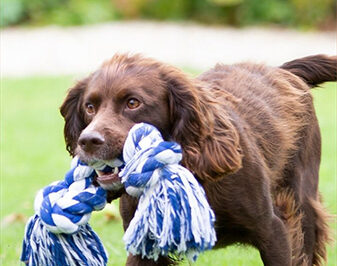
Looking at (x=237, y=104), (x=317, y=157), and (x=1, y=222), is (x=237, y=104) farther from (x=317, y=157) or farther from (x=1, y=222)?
(x=1, y=222)

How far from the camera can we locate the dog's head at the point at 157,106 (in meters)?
3.94

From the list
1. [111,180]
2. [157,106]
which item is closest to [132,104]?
[157,106]

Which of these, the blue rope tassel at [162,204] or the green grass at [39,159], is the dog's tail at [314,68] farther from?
the blue rope tassel at [162,204]

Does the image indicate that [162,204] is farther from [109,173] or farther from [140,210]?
[109,173]

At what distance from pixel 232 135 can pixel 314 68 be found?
5.51 feet

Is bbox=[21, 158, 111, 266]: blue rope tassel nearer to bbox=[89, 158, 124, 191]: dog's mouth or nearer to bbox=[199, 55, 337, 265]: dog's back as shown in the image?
bbox=[89, 158, 124, 191]: dog's mouth

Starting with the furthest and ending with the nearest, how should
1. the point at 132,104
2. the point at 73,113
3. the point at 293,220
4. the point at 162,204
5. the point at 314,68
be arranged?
the point at 314,68 < the point at 293,220 < the point at 73,113 < the point at 132,104 < the point at 162,204

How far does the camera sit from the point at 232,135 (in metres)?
4.16

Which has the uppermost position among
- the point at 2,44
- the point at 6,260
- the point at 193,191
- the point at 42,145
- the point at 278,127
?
the point at 193,191

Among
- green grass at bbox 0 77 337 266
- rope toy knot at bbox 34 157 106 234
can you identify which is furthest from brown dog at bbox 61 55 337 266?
green grass at bbox 0 77 337 266

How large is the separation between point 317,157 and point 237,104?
3.10ft

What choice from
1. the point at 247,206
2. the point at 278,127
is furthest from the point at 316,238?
the point at 247,206

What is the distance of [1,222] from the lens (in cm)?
706

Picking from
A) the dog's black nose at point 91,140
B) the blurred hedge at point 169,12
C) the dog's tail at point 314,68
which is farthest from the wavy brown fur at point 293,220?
the blurred hedge at point 169,12
